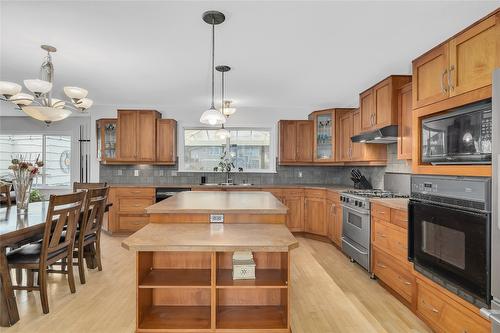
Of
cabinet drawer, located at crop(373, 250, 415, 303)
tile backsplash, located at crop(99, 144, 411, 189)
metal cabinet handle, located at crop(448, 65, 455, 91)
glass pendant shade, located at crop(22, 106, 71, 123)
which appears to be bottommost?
cabinet drawer, located at crop(373, 250, 415, 303)

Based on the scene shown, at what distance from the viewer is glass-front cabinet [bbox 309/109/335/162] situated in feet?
17.4

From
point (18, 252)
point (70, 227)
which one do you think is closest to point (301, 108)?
point (70, 227)

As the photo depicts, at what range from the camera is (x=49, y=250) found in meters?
2.50

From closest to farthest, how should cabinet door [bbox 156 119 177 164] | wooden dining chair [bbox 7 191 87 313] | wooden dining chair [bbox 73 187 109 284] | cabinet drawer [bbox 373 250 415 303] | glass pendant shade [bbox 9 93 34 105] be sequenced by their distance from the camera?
wooden dining chair [bbox 7 191 87 313] < cabinet drawer [bbox 373 250 415 303] < glass pendant shade [bbox 9 93 34 105] < wooden dining chair [bbox 73 187 109 284] < cabinet door [bbox 156 119 177 164]

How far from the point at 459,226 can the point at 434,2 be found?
4.96 feet

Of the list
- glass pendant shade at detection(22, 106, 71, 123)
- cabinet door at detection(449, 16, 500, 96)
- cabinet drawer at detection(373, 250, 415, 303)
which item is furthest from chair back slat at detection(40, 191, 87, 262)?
cabinet door at detection(449, 16, 500, 96)

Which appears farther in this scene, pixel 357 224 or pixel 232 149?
pixel 232 149

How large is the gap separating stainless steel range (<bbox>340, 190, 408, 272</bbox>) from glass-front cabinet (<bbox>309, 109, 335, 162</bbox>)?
1.42 metres

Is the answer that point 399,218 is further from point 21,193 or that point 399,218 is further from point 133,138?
point 133,138

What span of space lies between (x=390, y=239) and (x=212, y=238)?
6.22 ft

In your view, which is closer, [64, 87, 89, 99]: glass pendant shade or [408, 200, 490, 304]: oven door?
[408, 200, 490, 304]: oven door

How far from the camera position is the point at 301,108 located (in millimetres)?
5965

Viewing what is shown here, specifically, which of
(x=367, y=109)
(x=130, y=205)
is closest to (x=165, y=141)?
(x=130, y=205)

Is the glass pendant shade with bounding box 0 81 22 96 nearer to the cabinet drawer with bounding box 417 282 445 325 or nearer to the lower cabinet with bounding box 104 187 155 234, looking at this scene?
the lower cabinet with bounding box 104 187 155 234
